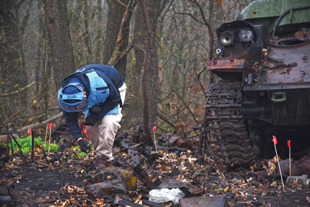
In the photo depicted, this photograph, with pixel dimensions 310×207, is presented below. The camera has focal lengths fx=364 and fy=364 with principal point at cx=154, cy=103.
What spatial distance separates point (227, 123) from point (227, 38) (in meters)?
1.31

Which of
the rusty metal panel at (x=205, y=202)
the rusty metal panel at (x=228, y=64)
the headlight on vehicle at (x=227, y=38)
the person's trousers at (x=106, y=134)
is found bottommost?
the rusty metal panel at (x=205, y=202)

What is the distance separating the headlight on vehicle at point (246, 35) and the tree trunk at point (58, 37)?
4008 millimetres

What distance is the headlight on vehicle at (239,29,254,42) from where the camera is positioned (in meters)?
5.42

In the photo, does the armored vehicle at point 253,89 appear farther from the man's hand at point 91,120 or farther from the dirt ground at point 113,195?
the man's hand at point 91,120

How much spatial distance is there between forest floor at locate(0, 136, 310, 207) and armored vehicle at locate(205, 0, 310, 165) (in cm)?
53

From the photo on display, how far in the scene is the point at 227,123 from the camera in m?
5.21

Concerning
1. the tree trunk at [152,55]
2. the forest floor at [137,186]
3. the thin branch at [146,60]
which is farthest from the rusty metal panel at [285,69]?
the tree trunk at [152,55]

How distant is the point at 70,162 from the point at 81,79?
170cm

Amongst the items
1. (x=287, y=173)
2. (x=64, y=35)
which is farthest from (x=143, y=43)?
(x=287, y=173)

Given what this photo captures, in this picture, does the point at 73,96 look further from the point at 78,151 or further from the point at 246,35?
the point at 246,35

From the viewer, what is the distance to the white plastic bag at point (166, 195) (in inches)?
140

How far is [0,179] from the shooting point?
14.3ft

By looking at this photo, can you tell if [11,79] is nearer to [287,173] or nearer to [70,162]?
[70,162]

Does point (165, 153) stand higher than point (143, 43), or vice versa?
point (143, 43)
